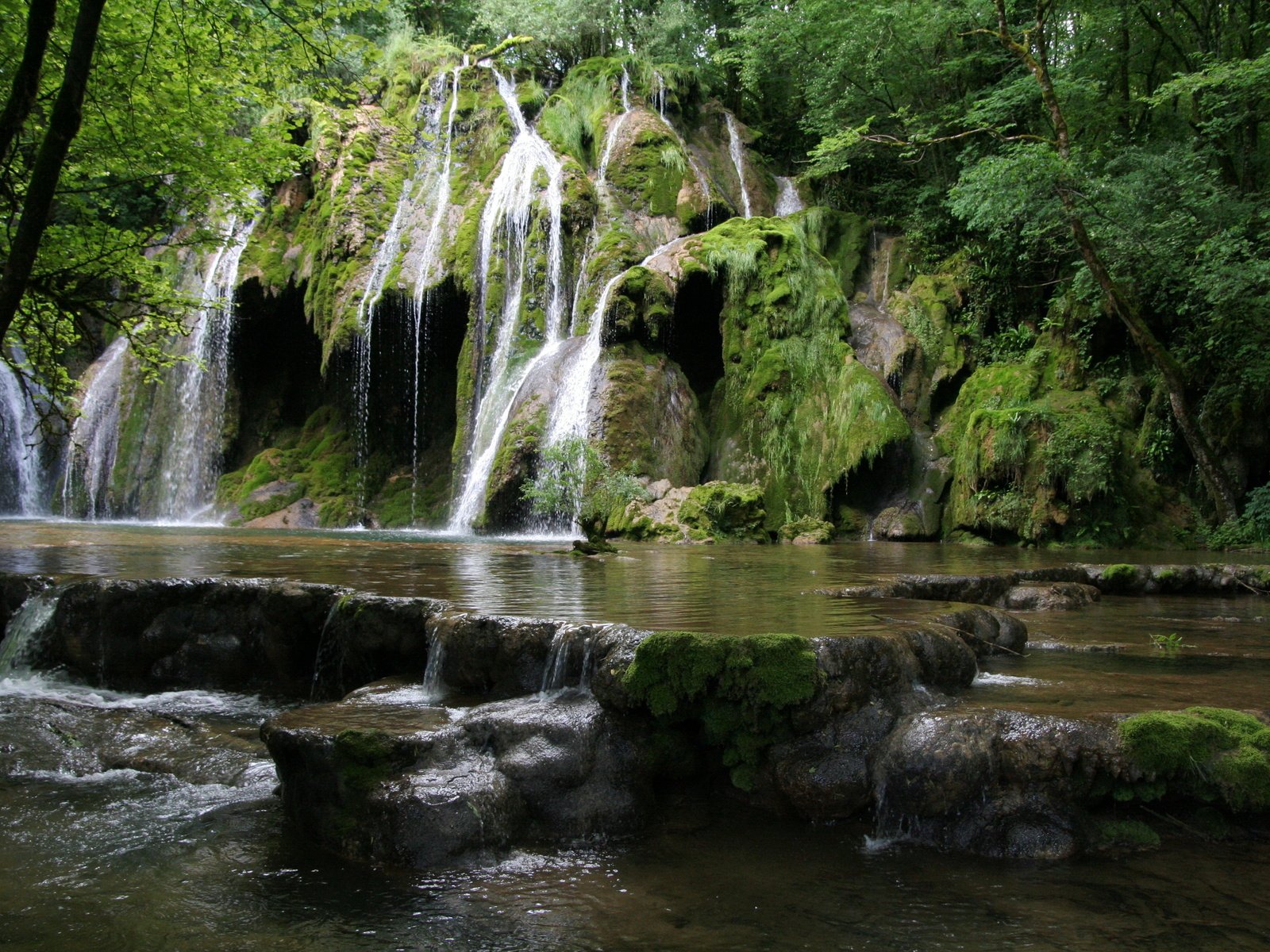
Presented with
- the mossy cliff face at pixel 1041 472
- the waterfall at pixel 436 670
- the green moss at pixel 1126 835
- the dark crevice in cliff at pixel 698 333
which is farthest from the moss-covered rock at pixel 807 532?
the green moss at pixel 1126 835

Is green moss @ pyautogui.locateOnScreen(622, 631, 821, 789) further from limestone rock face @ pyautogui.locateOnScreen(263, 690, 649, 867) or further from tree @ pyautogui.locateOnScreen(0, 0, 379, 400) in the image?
tree @ pyautogui.locateOnScreen(0, 0, 379, 400)

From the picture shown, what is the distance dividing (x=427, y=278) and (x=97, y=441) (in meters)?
10.6

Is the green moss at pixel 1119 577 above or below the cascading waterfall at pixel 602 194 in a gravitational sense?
below

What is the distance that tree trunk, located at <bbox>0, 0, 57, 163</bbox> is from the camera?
3484 mm

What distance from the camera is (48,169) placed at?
363 cm

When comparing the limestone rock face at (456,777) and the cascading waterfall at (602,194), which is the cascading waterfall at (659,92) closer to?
the cascading waterfall at (602,194)

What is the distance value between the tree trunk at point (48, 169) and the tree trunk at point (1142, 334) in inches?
536

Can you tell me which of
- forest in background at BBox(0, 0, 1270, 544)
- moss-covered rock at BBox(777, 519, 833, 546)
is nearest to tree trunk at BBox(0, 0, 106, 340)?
forest in background at BBox(0, 0, 1270, 544)

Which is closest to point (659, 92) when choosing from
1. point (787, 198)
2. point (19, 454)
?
point (787, 198)

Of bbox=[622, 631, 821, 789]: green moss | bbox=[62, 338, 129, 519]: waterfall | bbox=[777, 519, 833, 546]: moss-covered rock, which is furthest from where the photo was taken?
bbox=[62, 338, 129, 519]: waterfall

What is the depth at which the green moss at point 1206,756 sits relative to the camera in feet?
13.2

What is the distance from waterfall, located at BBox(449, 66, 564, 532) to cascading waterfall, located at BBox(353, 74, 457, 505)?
213 cm

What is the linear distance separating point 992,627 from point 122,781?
5.76m

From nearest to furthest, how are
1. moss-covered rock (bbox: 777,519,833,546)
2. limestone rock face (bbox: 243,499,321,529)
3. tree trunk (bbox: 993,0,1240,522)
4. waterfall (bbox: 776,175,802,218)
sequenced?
tree trunk (bbox: 993,0,1240,522)
moss-covered rock (bbox: 777,519,833,546)
limestone rock face (bbox: 243,499,321,529)
waterfall (bbox: 776,175,802,218)
